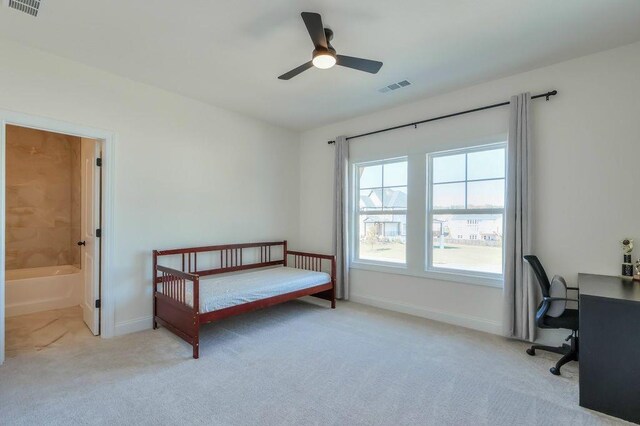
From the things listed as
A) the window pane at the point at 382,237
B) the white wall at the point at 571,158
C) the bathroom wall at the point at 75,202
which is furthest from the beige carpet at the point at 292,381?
the bathroom wall at the point at 75,202

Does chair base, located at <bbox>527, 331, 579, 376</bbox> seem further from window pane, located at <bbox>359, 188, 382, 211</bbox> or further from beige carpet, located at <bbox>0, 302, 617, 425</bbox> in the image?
window pane, located at <bbox>359, 188, 382, 211</bbox>

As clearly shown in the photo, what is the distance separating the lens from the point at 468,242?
359cm

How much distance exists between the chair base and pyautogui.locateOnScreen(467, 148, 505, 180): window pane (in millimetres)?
1665

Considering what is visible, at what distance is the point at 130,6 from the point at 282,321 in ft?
10.7

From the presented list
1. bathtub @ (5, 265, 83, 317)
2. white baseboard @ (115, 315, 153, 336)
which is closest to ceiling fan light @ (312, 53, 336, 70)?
white baseboard @ (115, 315, 153, 336)

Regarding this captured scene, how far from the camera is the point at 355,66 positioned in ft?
7.91

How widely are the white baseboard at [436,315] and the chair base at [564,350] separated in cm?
47

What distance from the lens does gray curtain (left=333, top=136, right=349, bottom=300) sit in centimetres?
448

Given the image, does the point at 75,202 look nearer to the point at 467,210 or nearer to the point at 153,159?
the point at 153,159

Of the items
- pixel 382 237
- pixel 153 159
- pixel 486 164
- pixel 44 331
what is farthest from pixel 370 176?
pixel 44 331

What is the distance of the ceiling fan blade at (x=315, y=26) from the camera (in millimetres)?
1898

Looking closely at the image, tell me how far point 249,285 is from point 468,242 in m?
2.57

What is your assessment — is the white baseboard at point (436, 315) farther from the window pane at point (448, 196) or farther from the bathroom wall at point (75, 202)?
the bathroom wall at point (75, 202)

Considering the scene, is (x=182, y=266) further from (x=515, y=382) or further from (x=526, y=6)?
(x=526, y=6)
